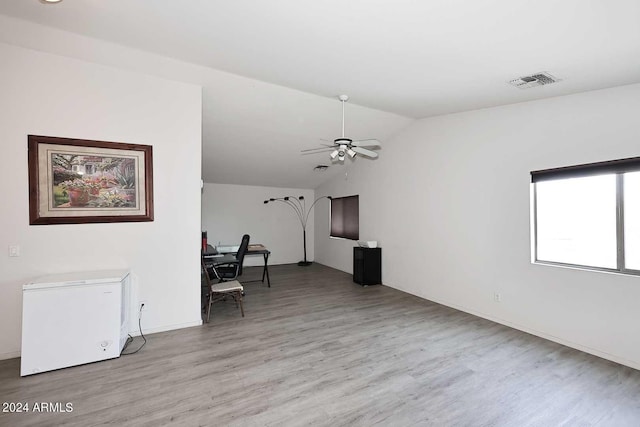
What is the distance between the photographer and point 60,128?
301 centimetres

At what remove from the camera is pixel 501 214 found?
151 inches

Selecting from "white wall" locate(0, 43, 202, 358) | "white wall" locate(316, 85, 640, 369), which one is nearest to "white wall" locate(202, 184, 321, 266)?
"white wall" locate(316, 85, 640, 369)

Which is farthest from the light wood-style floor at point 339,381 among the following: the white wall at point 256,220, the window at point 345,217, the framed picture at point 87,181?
the white wall at point 256,220

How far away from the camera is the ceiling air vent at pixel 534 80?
2.80 meters

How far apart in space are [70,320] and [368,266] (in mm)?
4574

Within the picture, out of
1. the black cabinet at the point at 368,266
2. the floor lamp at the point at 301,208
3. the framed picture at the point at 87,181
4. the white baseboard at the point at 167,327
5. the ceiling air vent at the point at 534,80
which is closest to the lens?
the ceiling air vent at the point at 534,80

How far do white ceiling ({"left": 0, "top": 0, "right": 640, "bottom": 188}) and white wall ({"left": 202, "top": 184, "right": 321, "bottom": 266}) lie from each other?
12.3 ft

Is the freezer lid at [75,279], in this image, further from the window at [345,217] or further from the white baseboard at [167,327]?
the window at [345,217]

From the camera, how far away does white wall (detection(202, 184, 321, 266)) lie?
7496 millimetres

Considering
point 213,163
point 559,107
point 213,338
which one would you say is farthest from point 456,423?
point 213,163

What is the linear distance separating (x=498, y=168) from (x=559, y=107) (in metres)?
0.92

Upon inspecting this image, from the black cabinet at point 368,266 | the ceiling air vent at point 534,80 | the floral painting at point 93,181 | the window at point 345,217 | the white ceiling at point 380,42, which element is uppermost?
the white ceiling at point 380,42

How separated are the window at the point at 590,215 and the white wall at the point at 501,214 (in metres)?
0.15

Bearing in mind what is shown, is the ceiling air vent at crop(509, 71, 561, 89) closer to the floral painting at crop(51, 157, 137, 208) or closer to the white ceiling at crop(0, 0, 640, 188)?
the white ceiling at crop(0, 0, 640, 188)
